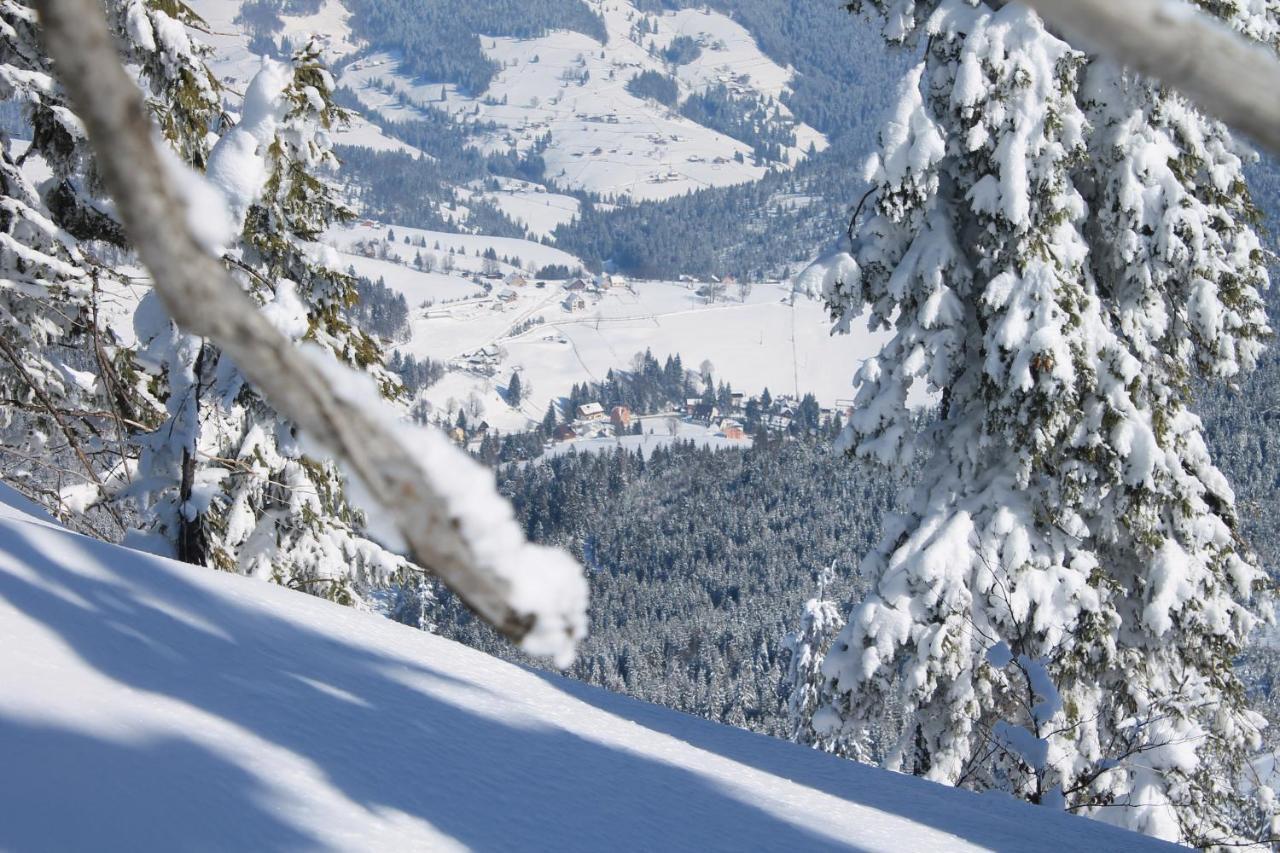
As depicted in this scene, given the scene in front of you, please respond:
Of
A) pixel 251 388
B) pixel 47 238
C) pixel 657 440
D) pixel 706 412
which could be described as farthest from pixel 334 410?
pixel 706 412

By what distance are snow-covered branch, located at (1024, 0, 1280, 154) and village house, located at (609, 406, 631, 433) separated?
11710cm

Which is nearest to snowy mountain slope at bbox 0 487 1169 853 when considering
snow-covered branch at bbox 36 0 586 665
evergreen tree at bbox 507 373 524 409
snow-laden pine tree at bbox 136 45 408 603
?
snow-covered branch at bbox 36 0 586 665

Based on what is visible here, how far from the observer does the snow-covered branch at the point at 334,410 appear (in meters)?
0.53

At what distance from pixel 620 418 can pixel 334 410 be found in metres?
117

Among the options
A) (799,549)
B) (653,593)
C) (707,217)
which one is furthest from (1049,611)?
(707,217)

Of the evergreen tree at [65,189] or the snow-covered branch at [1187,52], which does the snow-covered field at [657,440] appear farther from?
the snow-covered branch at [1187,52]

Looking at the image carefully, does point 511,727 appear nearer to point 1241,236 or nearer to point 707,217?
point 1241,236

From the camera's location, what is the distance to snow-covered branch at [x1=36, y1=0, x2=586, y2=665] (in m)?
0.53

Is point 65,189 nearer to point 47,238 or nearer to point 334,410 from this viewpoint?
point 47,238

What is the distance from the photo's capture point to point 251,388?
24.3ft

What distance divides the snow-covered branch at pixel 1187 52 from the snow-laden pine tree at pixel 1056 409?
6.50 m

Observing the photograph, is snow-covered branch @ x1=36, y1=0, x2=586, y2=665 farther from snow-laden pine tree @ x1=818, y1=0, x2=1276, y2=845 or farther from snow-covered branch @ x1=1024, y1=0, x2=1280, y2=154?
snow-laden pine tree @ x1=818, y1=0, x2=1276, y2=845

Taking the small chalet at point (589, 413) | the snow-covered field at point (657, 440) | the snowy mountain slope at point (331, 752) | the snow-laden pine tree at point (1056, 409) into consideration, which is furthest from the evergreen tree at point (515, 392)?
the snowy mountain slope at point (331, 752)

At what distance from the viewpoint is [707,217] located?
19462cm
